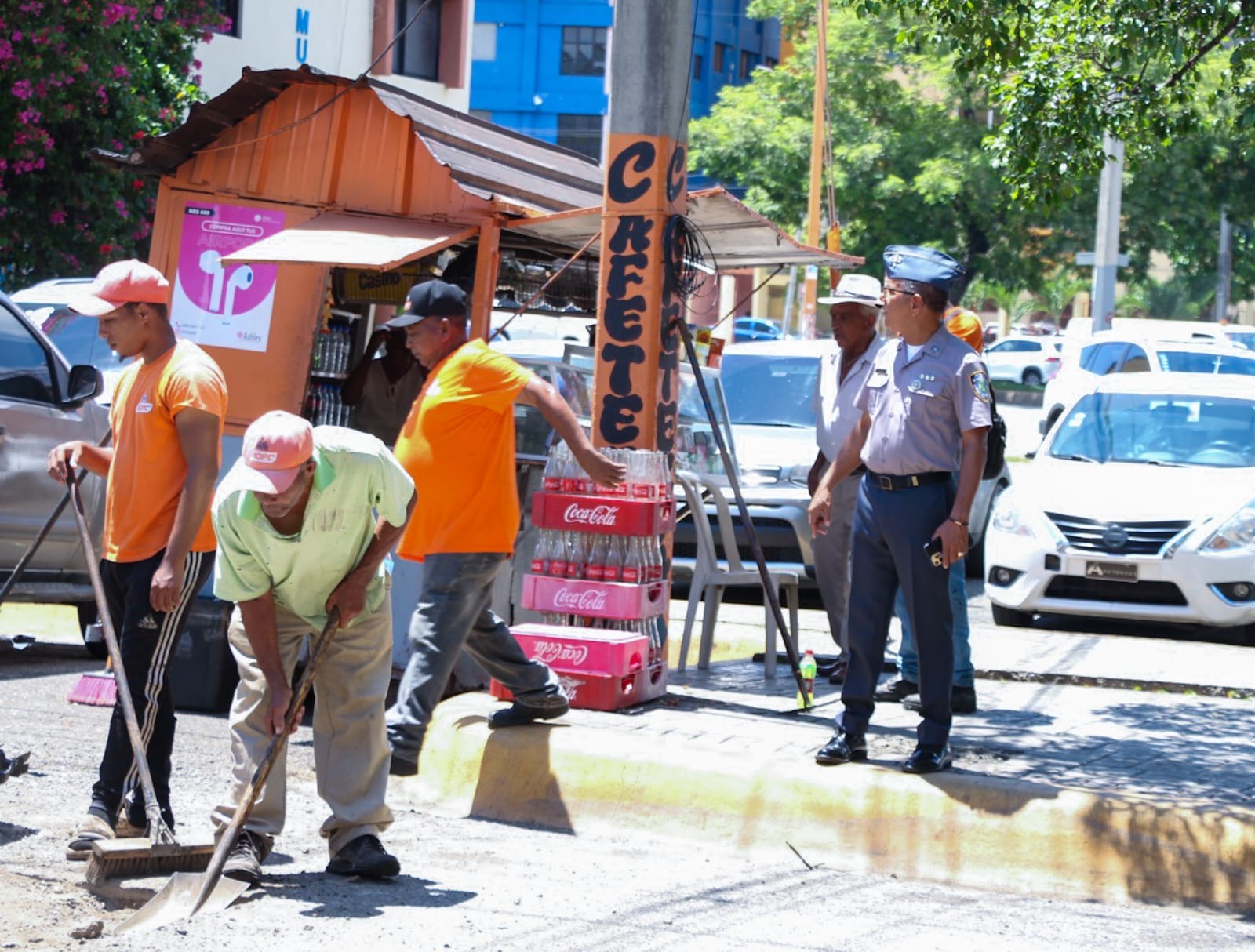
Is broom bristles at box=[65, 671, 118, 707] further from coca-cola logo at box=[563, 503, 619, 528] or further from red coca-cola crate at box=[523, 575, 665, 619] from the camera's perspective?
coca-cola logo at box=[563, 503, 619, 528]

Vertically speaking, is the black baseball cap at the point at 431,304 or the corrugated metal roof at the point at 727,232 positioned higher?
the corrugated metal roof at the point at 727,232

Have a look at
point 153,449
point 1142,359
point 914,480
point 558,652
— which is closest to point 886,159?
point 1142,359

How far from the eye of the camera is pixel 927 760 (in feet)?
20.2

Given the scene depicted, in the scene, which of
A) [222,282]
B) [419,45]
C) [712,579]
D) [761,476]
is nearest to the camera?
[712,579]

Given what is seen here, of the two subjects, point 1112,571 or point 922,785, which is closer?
point 922,785

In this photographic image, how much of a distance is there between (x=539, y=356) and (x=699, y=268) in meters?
3.11

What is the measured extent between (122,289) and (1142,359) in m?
15.6

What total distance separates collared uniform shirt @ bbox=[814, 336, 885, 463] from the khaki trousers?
3.22 metres

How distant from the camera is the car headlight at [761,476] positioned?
38.3 ft

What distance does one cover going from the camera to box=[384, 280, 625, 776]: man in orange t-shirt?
6.57 meters

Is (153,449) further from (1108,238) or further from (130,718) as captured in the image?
(1108,238)

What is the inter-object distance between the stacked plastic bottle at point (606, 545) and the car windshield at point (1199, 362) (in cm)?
1203

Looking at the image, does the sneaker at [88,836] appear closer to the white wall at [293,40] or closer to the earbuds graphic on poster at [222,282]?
the earbuds graphic on poster at [222,282]

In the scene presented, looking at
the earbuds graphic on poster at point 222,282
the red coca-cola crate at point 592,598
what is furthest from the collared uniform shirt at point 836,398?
the earbuds graphic on poster at point 222,282
